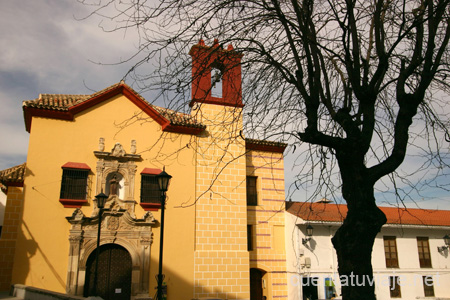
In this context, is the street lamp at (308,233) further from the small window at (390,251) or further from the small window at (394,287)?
the small window at (394,287)

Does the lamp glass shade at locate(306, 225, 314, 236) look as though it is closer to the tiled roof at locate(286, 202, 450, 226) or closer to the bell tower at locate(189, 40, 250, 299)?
the tiled roof at locate(286, 202, 450, 226)

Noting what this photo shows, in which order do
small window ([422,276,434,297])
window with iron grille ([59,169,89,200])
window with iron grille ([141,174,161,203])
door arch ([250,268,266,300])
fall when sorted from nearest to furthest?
window with iron grille ([59,169,89,200])
window with iron grille ([141,174,161,203])
door arch ([250,268,266,300])
small window ([422,276,434,297])

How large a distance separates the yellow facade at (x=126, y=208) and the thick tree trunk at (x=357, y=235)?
718 cm

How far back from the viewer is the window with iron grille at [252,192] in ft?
56.1

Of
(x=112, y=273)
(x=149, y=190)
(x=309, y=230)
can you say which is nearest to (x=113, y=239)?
(x=112, y=273)

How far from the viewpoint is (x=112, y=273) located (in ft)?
42.8

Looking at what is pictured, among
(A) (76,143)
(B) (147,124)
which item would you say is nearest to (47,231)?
(A) (76,143)

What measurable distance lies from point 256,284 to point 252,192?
3.91 metres

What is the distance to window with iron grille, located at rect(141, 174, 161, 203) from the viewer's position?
551 inches

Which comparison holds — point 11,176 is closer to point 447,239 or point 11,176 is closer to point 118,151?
point 118,151

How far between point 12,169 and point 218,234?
312 inches

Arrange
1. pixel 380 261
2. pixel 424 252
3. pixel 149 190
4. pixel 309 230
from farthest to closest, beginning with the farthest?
pixel 424 252, pixel 380 261, pixel 309 230, pixel 149 190

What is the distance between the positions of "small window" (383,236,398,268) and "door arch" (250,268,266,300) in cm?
600

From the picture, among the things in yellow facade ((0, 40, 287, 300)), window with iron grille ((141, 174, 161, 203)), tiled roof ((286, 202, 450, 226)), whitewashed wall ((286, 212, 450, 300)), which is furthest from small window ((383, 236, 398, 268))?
window with iron grille ((141, 174, 161, 203))
